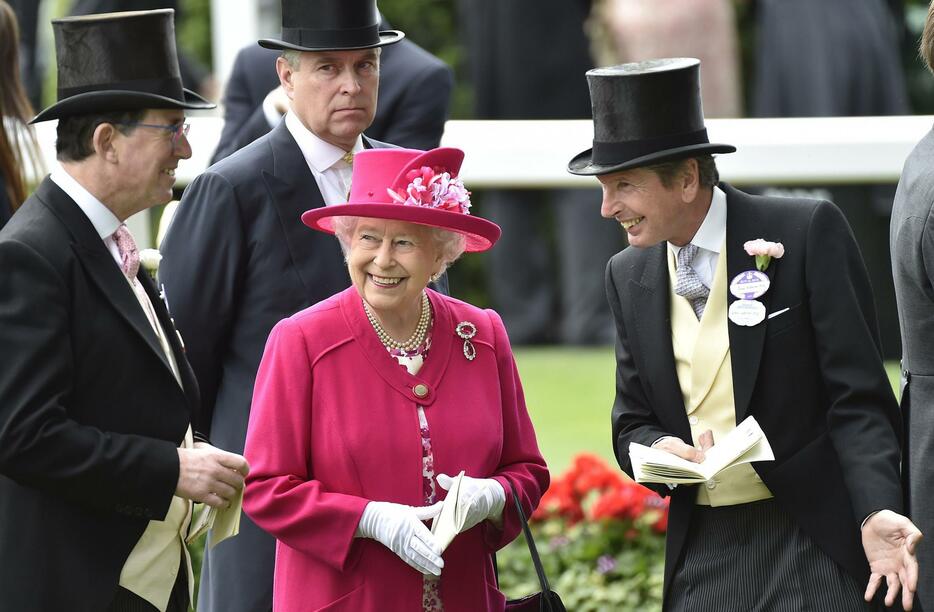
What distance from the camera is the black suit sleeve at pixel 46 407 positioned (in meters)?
3.91

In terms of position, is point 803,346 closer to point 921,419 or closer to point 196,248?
point 921,419

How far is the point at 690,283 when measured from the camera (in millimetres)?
4602

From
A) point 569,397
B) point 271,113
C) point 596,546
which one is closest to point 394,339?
point 271,113

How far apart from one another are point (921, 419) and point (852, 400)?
0.37m

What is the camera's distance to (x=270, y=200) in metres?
5.16

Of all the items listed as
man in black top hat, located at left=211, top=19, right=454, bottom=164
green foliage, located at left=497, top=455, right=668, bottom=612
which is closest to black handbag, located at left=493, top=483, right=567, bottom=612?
green foliage, located at left=497, top=455, right=668, bottom=612

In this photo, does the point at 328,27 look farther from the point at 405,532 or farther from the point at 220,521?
the point at 405,532

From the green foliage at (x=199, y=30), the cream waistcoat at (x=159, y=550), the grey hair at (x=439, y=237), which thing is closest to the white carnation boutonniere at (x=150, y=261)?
the cream waistcoat at (x=159, y=550)

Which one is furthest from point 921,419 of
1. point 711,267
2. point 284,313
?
point 284,313

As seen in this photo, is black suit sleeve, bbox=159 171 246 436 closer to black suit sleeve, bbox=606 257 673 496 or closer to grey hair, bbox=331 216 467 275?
grey hair, bbox=331 216 467 275

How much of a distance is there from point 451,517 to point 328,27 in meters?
1.67

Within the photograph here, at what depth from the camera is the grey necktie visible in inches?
181

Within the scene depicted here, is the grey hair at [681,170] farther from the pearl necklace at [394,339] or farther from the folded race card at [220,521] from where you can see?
the folded race card at [220,521]

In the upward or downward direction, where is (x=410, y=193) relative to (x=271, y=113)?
upward
